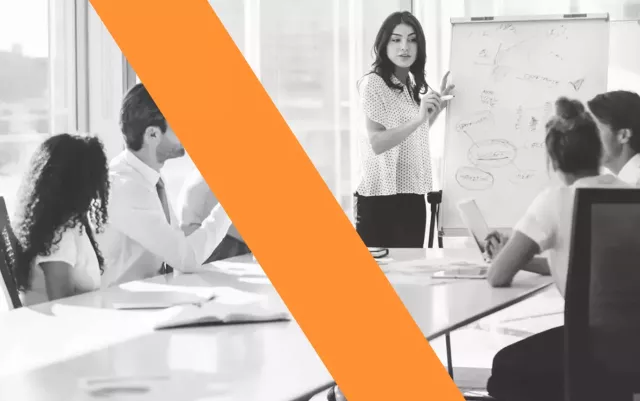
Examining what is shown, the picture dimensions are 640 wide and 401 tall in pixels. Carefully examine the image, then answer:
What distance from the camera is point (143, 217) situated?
7.04 feet

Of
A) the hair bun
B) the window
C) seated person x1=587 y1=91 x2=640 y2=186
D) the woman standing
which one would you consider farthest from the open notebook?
the window

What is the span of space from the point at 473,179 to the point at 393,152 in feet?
1.99

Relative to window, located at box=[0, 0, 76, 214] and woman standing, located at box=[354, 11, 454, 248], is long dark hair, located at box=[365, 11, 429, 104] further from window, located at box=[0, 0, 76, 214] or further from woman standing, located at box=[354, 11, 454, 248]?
window, located at box=[0, 0, 76, 214]

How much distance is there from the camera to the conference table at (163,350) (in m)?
0.94

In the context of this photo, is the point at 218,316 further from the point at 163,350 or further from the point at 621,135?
the point at 621,135

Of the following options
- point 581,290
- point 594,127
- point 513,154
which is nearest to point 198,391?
point 581,290

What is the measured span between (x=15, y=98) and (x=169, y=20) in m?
3.32

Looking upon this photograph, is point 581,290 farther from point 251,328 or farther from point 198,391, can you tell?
point 198,391

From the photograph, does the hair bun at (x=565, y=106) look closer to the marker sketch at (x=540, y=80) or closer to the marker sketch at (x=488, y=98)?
the marker sketch at (x=540, y=80)

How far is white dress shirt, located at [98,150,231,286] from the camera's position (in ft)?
7.00

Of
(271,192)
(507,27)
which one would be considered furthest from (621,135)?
(271,192)

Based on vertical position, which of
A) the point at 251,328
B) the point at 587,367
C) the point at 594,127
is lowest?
the point at 587,367

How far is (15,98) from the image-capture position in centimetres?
350

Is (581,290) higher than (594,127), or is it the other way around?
(594,127)
